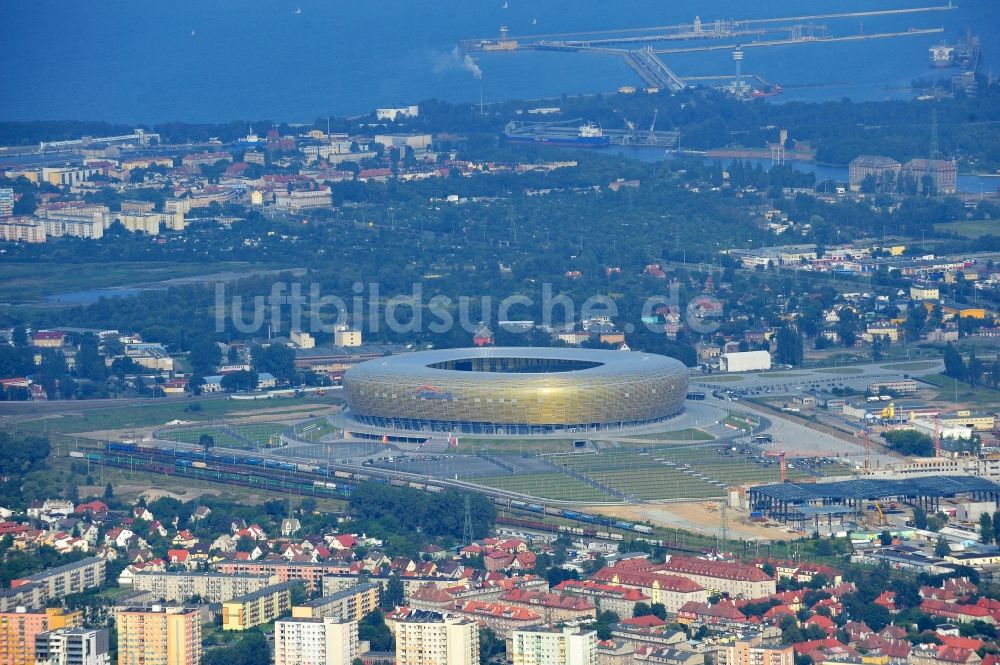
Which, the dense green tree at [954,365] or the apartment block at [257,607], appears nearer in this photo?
the apartment block at [257,607]

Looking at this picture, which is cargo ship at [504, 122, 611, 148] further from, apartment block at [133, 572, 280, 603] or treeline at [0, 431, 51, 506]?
apartment block at [133, 572, 280, 603]

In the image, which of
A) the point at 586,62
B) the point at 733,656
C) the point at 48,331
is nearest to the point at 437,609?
the point at 733,656

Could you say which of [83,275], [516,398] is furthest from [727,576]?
[83,275]

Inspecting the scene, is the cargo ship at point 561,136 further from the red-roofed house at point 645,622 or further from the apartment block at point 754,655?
the apartment block at point 754,655

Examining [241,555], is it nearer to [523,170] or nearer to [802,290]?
[802,290]

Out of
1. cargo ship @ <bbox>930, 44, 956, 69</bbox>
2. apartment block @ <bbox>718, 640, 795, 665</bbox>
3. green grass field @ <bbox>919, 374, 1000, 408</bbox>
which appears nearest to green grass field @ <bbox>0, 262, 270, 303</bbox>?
green grass field @ <bbox>919, 374, 1000, 408</bbox>

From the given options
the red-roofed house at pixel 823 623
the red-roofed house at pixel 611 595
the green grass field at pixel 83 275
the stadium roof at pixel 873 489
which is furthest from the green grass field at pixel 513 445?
the green grass field at pixel 83 275

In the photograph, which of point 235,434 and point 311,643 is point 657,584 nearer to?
point 311,643
